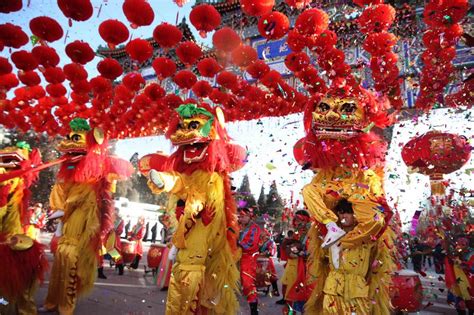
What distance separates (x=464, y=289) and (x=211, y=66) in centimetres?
507

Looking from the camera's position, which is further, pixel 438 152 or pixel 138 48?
pixel 438 152

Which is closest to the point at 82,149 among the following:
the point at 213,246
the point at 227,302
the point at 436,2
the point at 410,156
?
the point at 213,246

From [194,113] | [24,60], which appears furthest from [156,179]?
[24,60]

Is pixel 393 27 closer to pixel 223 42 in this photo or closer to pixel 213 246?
pixel 223 42

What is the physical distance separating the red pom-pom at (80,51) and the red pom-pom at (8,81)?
2.38 meters

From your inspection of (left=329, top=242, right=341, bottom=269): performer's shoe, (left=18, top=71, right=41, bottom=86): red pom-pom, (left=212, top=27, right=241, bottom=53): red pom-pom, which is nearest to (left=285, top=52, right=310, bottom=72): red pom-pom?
(left=212, top=27, right=241, bottom=53): red pom-pom

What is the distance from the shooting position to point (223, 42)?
209 inches

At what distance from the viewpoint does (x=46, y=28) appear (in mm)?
4672

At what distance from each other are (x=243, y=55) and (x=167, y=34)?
4.18 ft

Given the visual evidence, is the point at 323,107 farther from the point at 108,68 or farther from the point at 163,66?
the point at 108,68

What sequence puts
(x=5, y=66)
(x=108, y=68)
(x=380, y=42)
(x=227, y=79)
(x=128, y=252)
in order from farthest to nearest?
(x=128, y=252)
(x=227, y=79)
(x=5, y=66)
(x=108, y=68)
(x=380, y=42)

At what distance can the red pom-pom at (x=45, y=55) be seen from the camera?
223 inches

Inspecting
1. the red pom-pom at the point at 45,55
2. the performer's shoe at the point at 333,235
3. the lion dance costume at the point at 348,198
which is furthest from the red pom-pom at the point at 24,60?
the performer's shoe at the point at 333,235

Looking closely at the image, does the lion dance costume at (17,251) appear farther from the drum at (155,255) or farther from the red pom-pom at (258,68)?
the red pom-pom at (258,68)
